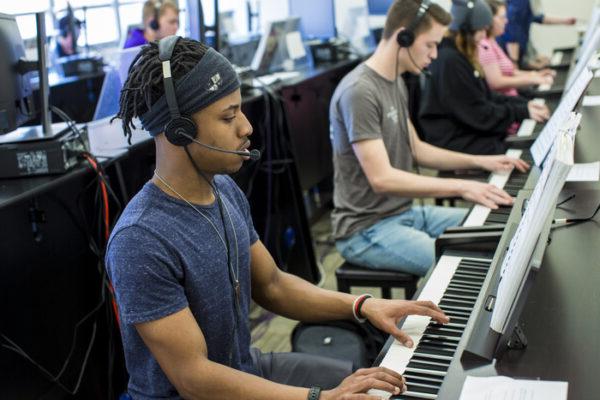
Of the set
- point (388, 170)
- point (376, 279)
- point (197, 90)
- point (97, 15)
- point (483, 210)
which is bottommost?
point (376, 279)

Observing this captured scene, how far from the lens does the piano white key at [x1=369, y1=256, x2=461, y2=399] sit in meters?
1.57

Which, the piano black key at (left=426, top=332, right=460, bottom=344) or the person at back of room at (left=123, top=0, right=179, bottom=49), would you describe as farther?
the person at back of room at (left=123, top=0, right=179, bottom=49)

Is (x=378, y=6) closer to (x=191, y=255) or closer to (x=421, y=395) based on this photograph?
(x=191, y=255)

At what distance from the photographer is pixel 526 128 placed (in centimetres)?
373

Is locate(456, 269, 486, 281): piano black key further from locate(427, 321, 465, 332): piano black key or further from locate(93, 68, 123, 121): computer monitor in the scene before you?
locate(93, 68, 123, 121): computer monitor

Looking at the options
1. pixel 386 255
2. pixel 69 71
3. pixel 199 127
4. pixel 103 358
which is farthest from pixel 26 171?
pixel 69 71

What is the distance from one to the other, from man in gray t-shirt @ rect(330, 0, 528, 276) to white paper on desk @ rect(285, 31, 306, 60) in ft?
7.12

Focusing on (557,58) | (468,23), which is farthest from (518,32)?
(468,23)

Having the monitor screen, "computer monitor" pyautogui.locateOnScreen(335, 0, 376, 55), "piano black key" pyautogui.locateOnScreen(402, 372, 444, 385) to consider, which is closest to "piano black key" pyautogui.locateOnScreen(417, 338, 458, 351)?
"piano black key" pyautogui.locateOnScreen(402, 372, 444, 385)

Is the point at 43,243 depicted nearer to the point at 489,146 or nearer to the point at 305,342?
the point at 305,342

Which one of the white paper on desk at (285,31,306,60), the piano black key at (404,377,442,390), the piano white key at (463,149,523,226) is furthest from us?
the white paper on desk at (285,31,306,60)

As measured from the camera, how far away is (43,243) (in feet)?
7.97

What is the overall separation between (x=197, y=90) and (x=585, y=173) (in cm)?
129

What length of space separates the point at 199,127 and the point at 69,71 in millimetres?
4625
